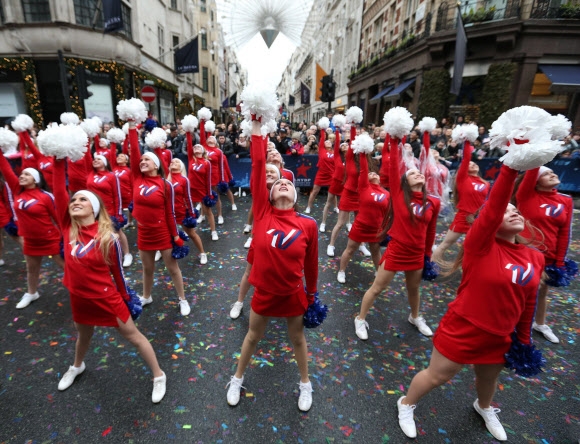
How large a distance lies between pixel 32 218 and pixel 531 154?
16.2ft

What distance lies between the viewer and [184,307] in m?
4.07

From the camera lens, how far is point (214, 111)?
43844 millimetres

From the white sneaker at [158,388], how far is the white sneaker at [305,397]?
1.19m

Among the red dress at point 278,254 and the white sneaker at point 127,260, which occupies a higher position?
the red dress at point 278,254

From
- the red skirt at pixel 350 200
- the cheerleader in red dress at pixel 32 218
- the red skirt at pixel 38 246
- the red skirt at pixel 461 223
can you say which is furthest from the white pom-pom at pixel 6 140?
the red skirt at pixel 461 223

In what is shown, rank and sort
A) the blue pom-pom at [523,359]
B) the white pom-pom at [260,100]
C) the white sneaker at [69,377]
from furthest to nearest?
the white sneaker at [69,377], the white pom-pom at [260,100], the blue pom-pom at [523,359]

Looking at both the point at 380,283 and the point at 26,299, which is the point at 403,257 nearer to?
the point at 380,283

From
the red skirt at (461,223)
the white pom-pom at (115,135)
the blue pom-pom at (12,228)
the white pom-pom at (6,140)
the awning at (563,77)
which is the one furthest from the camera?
the awning at (563,77)

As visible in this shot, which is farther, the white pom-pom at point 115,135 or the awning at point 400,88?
the awning at point 400,88

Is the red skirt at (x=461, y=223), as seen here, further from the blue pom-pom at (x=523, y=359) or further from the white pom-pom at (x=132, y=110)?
the white pom-pom at (x=132, y=110)

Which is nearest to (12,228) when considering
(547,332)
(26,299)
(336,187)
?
(26,299)

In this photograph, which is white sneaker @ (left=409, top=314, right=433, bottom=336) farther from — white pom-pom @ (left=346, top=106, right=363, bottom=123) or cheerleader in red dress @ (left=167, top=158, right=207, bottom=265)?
cheerleader in red dress @ (left=167, top=158, right=207, bottom=265)

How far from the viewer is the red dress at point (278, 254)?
2379 mm

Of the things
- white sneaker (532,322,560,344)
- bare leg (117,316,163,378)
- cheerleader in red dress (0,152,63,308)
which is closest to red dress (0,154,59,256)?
cheerleader in red dress (0,152,63,308)
